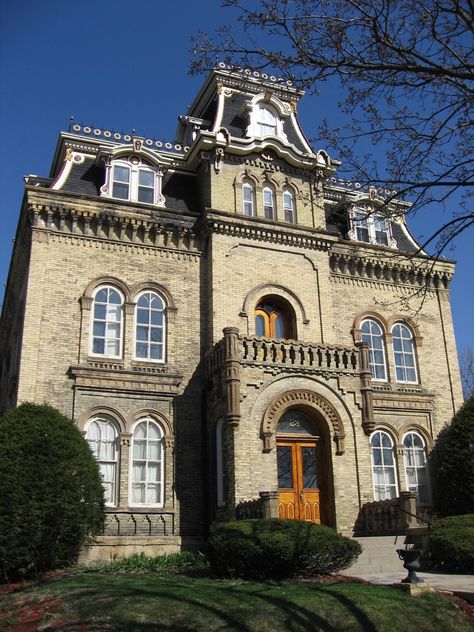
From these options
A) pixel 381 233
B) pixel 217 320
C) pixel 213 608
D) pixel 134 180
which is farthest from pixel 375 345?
pixel 213 608

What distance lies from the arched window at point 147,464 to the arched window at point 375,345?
26.9 ft

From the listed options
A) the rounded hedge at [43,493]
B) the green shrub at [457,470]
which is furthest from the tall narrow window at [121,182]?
the green shrub at [457,470]

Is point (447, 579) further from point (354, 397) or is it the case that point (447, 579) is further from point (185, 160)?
point (185, 160)

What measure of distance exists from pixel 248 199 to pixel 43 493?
40.9ft

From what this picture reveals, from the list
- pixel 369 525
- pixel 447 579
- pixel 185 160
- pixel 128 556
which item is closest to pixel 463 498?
pixel 369 525

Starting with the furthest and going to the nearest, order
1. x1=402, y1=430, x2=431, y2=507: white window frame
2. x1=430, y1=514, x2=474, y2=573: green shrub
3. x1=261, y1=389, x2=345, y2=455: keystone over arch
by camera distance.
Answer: x1=402, y1=430, x2=431, y2=507: white window frame < x1=261, y1=389, x2=345, y2=455: keystone over arch < x1=430, y1=514, x2=474, y2=573: green shrub

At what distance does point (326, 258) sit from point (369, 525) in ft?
30.7

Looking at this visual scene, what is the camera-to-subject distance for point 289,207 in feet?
80.6

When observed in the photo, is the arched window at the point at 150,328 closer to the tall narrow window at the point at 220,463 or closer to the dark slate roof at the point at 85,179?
the tall narrow window at the point at 220,463

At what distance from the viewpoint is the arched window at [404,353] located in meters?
25.0

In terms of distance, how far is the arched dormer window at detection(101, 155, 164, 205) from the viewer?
2314cm

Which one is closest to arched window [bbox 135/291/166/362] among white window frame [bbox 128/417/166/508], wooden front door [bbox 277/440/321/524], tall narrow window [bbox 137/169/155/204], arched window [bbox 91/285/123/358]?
arched window [bbox 91/285/123/358]

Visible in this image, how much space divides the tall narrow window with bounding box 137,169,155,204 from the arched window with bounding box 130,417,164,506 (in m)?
7.51

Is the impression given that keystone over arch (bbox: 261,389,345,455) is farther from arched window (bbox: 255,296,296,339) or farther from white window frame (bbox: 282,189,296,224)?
white window frame (bbox: 282,189,296,224)
